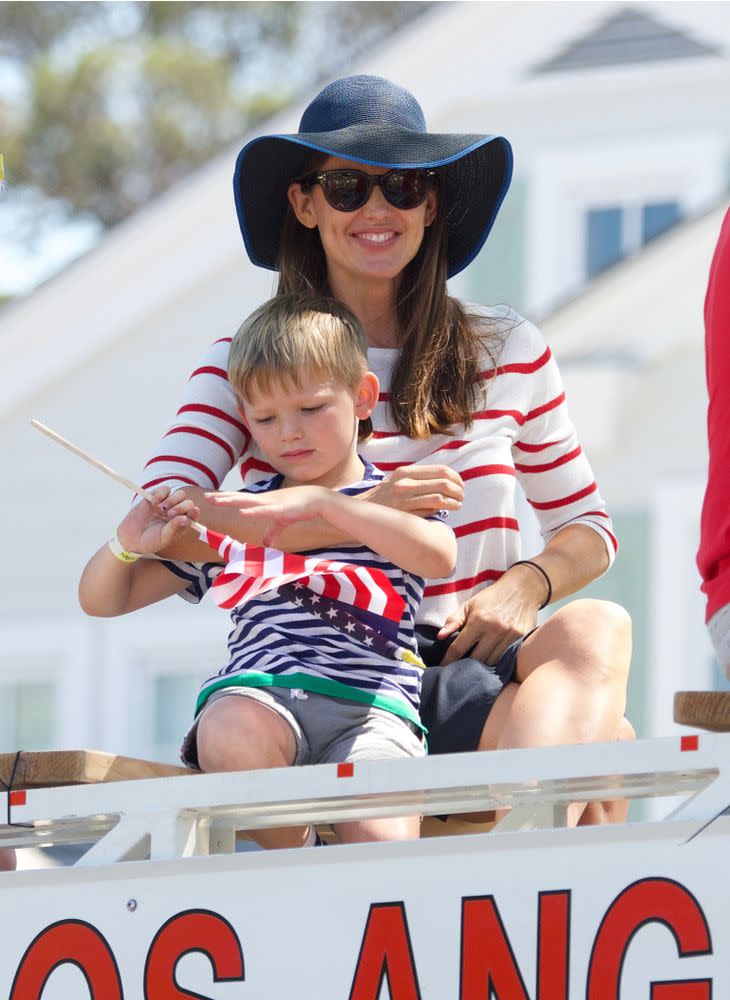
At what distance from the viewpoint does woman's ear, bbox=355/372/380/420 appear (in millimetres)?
3828

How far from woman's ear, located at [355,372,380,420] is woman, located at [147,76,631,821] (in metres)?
0.13

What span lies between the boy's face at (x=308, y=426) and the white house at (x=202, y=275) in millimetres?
8005

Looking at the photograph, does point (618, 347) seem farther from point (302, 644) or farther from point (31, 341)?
point (302, 644)

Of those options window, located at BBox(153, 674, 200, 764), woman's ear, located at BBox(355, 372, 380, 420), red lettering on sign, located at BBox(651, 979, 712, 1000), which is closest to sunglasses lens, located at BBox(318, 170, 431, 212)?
woman's ear, located at BBox(355, 372, 380, 420)

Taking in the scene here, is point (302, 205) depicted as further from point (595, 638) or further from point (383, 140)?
point (595, 638)

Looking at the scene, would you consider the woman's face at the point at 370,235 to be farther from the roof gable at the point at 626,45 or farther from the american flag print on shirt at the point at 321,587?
the roof gable at the point at 626,45

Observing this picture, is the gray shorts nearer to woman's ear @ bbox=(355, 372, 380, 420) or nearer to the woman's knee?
the woman's knee

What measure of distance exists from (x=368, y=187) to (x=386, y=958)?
1715 mm

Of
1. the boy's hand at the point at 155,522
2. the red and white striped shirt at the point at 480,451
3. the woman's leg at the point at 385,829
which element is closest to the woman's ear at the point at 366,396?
the red and white striped shirt at the point at 480,451

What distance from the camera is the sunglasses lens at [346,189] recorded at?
405 cm

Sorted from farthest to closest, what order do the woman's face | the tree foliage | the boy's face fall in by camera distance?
the tree foliage, the woman's face, the boy's face

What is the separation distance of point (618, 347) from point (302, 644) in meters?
7.44

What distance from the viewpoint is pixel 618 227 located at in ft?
41.8

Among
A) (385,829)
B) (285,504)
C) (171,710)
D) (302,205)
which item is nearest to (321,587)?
(285,504)
